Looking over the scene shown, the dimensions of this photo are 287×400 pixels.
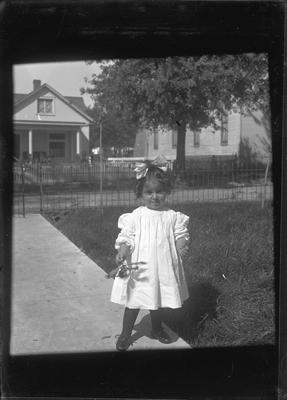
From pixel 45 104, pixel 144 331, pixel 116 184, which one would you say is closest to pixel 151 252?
pixel 144 331

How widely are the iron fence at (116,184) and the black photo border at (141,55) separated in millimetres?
4503

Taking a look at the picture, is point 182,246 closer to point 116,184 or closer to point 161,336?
point 161,336

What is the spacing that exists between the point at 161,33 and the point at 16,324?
2.05 metres

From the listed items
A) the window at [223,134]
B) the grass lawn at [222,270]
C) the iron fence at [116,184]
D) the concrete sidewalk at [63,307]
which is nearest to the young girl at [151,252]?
the concrete sidewalk at [63,307]

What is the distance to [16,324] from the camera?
10.4ft

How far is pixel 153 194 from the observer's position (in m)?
2.90

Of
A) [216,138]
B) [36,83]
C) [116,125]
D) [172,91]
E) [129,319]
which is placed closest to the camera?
[36,83]

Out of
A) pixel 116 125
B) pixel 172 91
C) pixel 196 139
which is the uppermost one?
pixel 116 125

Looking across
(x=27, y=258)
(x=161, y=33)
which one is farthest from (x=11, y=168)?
(x=27, y=258)

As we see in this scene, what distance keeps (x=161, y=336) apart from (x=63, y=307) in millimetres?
878

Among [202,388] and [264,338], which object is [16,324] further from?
[264,338]

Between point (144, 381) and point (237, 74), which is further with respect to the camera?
point (237, 74)

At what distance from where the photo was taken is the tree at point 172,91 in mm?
7438

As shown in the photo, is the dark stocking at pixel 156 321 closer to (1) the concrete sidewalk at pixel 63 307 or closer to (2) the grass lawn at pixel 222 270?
(1) the concrete sidewalk at pixel 63 307
